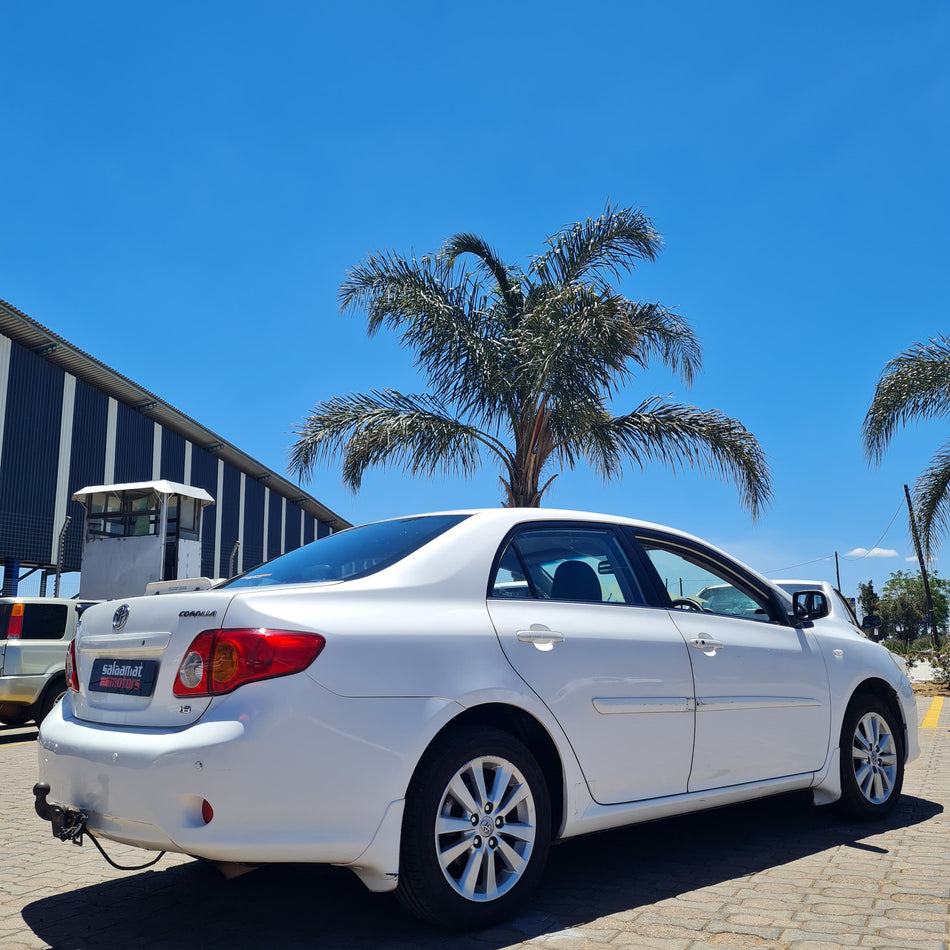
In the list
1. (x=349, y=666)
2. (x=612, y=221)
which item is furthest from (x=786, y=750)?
(x=612, y=221)

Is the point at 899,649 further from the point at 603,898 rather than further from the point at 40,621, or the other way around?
the point at 603,898

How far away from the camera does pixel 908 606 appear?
76.5 meters

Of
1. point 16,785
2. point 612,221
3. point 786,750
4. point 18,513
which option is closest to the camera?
point 786,750

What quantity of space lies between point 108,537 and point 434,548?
665 inches

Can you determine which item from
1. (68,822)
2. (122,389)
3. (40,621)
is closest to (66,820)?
(68,822)

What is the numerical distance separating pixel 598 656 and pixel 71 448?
31.2m

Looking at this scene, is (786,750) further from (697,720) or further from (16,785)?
(16,785)

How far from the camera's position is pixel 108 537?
1906 cm

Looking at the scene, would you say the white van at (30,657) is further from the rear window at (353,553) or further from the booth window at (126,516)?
the rear window at (353,553)

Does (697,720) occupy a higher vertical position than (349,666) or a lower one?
lower

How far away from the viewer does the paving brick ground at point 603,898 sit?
336 cm

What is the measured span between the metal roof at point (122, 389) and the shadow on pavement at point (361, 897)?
28.3 m

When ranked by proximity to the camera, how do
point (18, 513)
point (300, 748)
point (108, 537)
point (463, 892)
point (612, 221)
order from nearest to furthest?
point (300, 748) → point (463, 892) → point (612, 221) → point (108, 537) → point (18, 513)

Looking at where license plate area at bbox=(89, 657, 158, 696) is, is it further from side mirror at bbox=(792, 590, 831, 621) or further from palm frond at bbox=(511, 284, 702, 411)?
palm frond at bbox=(511, 284, 702, 411)
